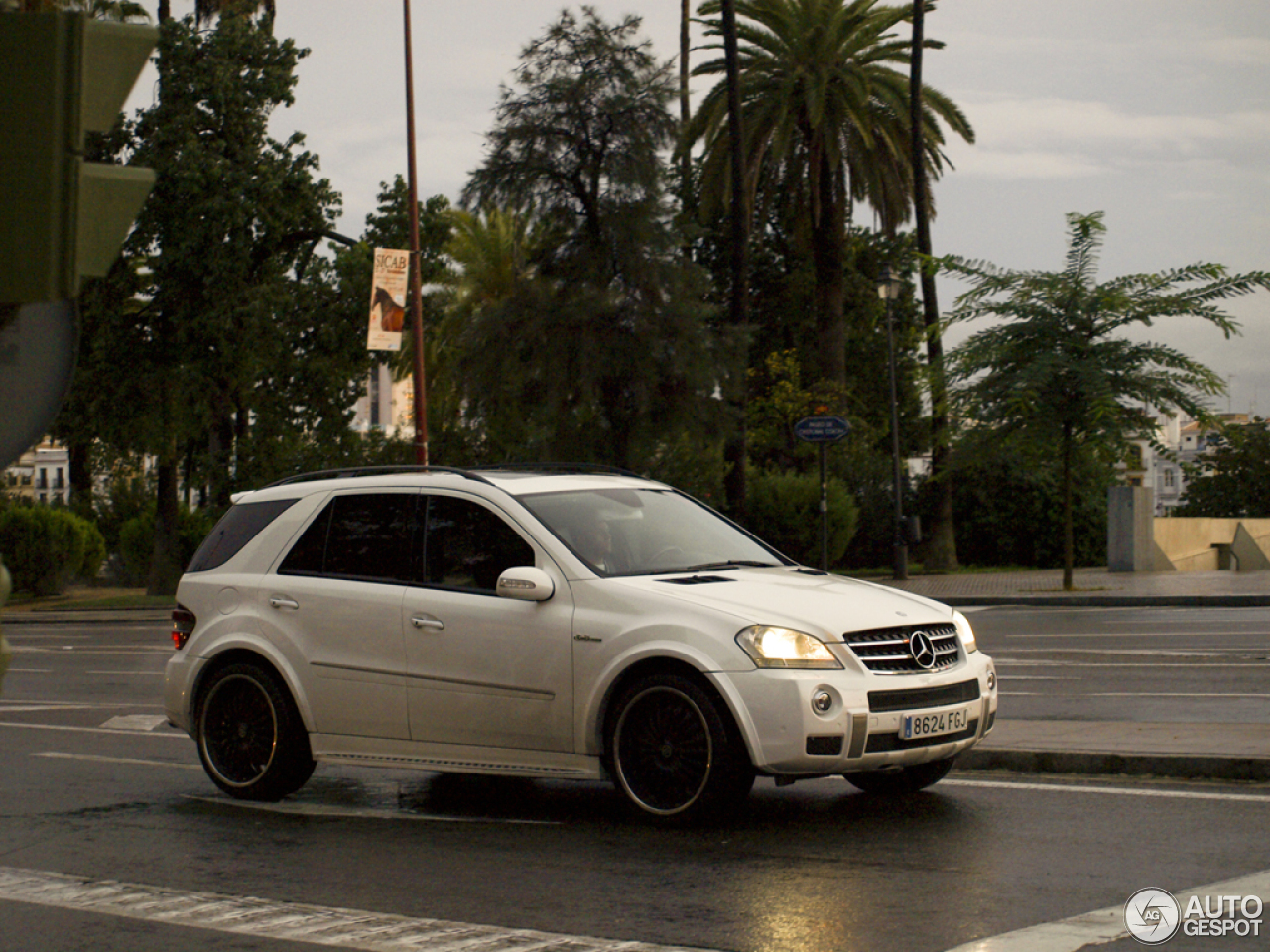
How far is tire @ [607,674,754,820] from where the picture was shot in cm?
704

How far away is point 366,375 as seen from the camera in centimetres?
3978

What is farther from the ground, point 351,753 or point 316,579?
point 316,579

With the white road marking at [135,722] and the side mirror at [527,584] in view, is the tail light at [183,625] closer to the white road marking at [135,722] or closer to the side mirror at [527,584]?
the side mirror at [527,584]

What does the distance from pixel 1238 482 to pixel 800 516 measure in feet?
144

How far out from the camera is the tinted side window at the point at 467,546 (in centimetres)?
807

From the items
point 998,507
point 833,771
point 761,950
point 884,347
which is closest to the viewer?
point 761,950

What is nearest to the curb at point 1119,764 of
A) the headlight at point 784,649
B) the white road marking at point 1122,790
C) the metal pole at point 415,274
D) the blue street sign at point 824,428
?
the white road marking at point 1122,790

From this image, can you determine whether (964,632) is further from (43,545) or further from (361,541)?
(43,545)

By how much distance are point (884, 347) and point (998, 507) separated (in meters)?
10.8

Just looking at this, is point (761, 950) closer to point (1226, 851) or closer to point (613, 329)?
point (1226, 851)

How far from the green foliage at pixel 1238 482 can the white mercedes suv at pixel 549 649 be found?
6923 centimetres

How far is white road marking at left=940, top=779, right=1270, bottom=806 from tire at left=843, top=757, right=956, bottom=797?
20cm

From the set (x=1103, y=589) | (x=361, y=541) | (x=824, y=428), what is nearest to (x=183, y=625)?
(x=361, y=541)

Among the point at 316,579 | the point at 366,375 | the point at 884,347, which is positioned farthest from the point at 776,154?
the point at 316,579
